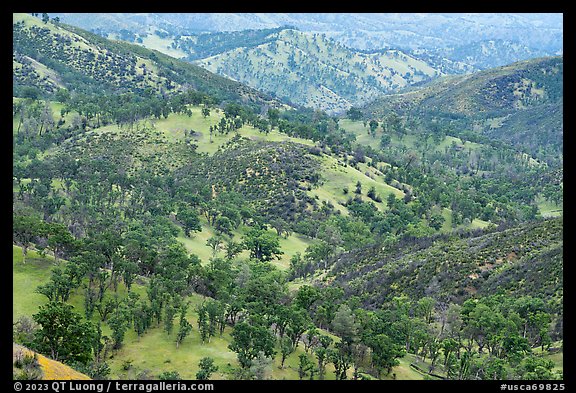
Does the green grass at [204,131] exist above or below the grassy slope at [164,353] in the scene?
below

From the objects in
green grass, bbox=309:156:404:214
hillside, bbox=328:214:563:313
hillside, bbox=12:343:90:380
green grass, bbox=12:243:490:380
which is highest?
hillside, bbox=12:343:90:380

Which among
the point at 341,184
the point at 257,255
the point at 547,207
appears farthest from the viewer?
the point at 547,207

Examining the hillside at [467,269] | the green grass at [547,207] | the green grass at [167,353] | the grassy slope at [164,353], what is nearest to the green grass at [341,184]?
the green grass at [547,207]

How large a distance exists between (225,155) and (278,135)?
19.0 meters

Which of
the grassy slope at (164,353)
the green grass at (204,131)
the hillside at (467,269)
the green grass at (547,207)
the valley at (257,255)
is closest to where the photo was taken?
the grassy slope at (164,353)

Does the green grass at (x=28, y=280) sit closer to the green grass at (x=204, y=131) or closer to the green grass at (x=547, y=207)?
the green grass at (x=204, y=131)

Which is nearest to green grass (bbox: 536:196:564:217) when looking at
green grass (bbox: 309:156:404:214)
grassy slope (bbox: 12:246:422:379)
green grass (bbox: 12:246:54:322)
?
green grass (bbox: 309:156:404:214)

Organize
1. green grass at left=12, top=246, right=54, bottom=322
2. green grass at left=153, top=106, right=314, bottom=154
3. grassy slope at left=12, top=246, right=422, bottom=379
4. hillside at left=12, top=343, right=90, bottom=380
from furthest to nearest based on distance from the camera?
1. green grass at left=153, top=106, right=314, bottom=154
2. green grass at left=12, top=246, right=54, bottom=322
3. grassy slope at left=12, top=246, right=422, bottom=379
4. hillside at left=12, top=343, right=90, bottom=380

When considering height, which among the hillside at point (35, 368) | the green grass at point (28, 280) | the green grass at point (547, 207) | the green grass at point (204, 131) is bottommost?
the green grass at point (547, 207)

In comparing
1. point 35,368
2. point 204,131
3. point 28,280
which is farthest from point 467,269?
point 204,131

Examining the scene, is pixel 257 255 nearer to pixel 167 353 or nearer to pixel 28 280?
pixel 28 280

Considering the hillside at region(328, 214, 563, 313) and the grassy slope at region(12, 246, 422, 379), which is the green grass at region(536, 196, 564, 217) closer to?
the hillside at region(328, 214, 563, 313)

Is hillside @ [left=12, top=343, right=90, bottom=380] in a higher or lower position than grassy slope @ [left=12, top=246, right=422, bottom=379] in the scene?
higher
